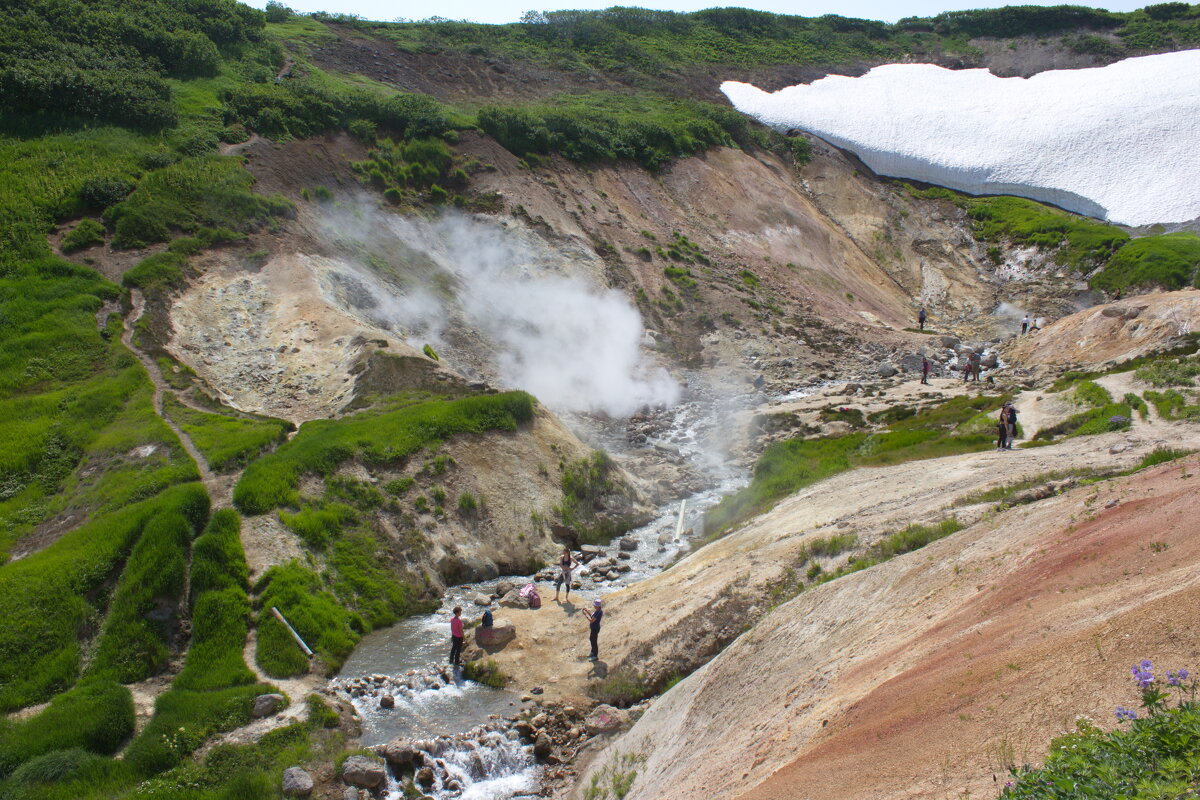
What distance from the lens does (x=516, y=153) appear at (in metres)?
63.7

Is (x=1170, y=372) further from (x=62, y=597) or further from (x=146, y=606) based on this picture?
(x=62, y=597)

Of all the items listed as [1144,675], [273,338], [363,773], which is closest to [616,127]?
[273,338]

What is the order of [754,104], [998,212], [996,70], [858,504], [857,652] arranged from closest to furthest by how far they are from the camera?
[857,652]
[858,504]
[998,212]
[754,104]
[996,70]

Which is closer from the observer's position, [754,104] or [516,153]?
[516,153]

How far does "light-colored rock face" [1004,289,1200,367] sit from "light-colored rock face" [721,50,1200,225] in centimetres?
3767

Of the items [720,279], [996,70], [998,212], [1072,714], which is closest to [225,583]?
[1072,714]

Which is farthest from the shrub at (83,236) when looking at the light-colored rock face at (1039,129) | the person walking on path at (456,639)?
the light-colored rock face at (1039,129)

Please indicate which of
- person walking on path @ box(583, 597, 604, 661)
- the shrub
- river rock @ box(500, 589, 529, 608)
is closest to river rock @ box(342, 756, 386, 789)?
person walking on path @ box(583, 597, 604, 661)

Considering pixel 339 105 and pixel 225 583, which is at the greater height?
pixel 339 105

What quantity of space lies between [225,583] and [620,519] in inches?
597

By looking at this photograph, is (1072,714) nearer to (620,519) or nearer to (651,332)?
(620,519)

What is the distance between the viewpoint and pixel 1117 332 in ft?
135

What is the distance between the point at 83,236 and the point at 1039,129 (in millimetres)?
86281

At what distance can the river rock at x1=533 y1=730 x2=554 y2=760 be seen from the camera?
58.4 feet
